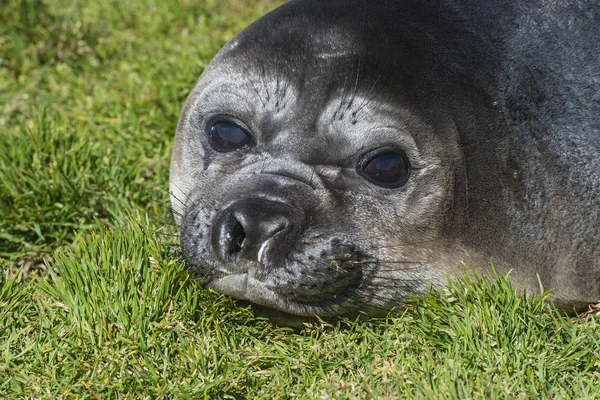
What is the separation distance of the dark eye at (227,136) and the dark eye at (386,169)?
0.60 meters

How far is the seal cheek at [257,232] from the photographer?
12.9 ft

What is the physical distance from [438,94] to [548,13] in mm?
917

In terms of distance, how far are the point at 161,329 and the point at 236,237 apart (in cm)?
57

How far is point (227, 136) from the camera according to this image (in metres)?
4.53

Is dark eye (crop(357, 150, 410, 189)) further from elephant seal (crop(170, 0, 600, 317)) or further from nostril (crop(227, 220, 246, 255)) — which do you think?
nostril (crop(227, 220, 246, 255))

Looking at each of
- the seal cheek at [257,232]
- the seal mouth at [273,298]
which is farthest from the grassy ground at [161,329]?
the seal cheek at [257,232]

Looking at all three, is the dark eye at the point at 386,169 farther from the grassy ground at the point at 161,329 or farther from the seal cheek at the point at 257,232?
the grassy ground at the point at 161,329

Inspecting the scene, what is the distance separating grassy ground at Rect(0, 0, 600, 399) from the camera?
12.4ft

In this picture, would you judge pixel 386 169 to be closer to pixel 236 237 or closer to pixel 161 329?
pixel 236 237

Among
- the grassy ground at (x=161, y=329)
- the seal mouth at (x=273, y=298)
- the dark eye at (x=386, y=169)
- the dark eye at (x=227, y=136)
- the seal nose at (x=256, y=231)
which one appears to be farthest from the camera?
the dark eye at (x=227, y=136)

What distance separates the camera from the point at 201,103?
4719 mm

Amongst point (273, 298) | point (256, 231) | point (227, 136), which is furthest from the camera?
point (227, 136)

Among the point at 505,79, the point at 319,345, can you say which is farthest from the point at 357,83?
the point at 319,345

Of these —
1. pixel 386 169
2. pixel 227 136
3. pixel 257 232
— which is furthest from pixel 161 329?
pixel 386 169
